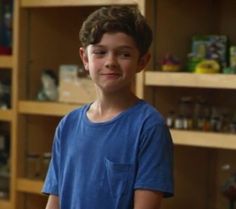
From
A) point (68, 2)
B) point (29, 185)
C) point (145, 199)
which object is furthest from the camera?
point (29, 185)

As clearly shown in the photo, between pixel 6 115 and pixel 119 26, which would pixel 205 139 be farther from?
pixel 6 115

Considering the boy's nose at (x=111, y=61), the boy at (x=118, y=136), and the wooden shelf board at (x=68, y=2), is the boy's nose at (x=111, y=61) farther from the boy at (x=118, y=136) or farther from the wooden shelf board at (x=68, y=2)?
the wooden shelf board at (x=68, y=2)

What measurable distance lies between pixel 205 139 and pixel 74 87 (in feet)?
1.79

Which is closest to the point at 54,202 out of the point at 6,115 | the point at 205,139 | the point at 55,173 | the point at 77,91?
the point at 55,173

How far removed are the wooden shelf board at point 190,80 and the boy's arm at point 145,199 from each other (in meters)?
0.64

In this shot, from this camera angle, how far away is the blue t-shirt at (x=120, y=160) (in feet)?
3.40

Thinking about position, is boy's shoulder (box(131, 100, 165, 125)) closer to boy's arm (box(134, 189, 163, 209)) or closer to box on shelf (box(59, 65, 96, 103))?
boy's arm (box(134, 189, 163, 209))

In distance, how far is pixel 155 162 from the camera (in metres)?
1.03

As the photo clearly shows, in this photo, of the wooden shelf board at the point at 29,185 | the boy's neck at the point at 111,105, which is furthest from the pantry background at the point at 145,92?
the boy's neck at the point at 111,105

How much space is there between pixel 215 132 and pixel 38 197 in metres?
0.80

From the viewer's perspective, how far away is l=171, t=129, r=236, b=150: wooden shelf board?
1612 mm

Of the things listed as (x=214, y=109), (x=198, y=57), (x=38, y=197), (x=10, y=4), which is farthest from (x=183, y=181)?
(x=10, y=4)

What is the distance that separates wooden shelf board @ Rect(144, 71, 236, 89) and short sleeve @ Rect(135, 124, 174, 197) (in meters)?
0.60

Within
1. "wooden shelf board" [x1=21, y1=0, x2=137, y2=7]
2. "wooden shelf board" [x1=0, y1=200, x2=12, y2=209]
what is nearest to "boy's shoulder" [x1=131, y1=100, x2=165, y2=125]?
"wooden shelf board" [x1=21, y1=0, x2=137, y2=7]
